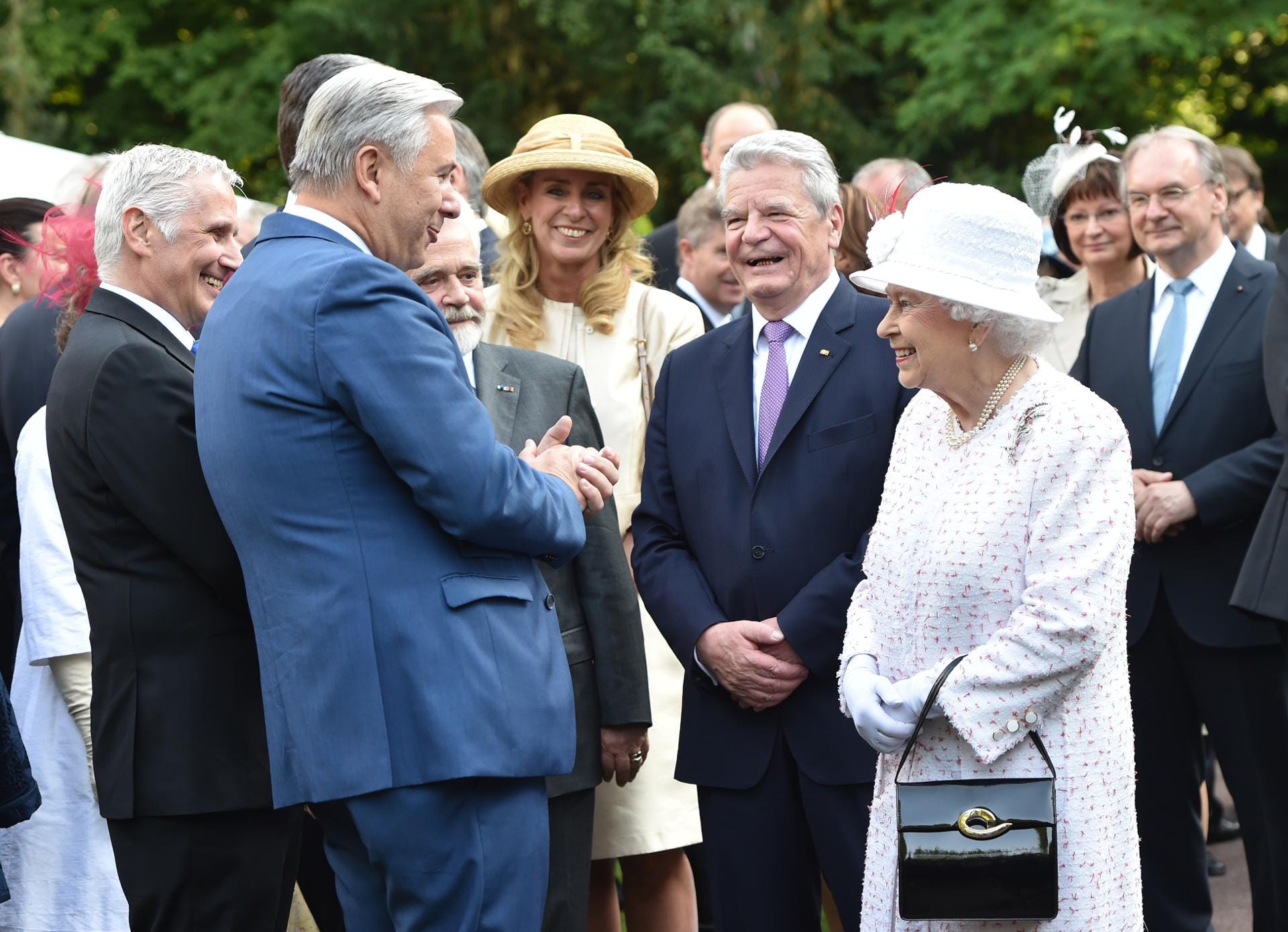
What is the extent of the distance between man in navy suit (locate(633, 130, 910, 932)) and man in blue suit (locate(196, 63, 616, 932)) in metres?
0.95

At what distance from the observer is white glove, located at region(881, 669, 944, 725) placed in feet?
9.87

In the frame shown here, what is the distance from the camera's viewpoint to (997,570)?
303 centimetres

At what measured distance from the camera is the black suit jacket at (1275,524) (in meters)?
A: 4.41

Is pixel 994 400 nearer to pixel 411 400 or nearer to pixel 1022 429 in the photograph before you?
pixel 1022 429

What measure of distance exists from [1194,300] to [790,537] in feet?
7.08

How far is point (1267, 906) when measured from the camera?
4.67 meters

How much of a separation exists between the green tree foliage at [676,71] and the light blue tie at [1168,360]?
9.85 metres

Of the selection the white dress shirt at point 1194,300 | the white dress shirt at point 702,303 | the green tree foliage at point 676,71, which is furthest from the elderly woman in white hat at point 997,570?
the green tree foliage at point 676,71

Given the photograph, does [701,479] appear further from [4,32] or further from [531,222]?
[4,32]

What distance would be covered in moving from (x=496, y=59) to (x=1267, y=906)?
14.5 metres

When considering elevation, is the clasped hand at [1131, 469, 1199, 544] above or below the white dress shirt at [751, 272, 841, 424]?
below

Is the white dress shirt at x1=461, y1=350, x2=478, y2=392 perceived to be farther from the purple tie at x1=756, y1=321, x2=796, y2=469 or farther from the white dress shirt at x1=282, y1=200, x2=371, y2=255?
the white dress shirt at x1=282, y1=200, x2=371, y2=255

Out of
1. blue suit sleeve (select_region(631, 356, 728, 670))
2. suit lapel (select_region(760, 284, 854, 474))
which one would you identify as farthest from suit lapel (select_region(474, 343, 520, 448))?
suit lapel (select_region(760, 284, 854, 474))

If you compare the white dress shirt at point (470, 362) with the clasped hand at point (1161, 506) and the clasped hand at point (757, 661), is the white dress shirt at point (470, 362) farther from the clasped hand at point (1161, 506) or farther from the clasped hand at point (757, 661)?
the clasped hand at point (1161, 506)
